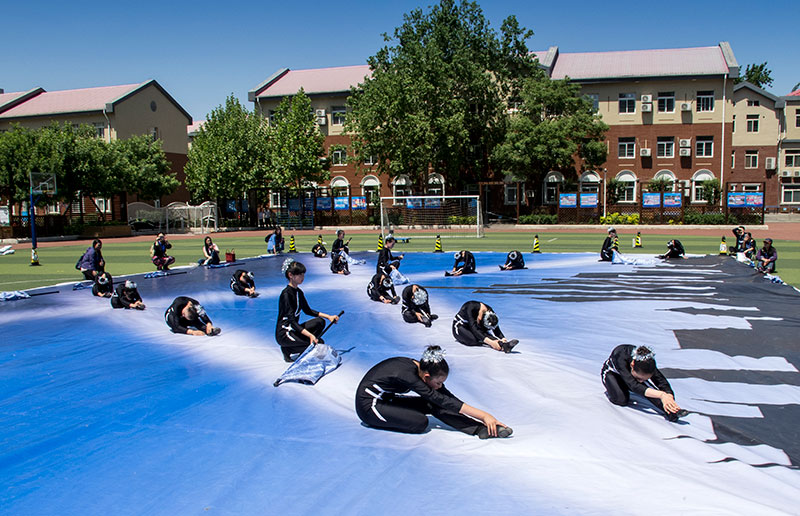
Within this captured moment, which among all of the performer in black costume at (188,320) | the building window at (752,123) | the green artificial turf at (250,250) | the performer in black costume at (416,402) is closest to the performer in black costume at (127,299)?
the performer in black costume at (188,320)

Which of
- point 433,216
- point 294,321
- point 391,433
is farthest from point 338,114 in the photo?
point 391,433

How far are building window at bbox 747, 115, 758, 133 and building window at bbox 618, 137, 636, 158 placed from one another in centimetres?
1701

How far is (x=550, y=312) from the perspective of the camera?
12680mm

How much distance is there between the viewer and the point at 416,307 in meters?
11.7

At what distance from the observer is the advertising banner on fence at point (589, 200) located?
4607 centimetres

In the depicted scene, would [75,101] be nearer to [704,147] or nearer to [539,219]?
[539,219]

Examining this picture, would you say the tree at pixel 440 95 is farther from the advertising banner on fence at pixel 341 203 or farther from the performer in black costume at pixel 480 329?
the performer in black costume at pixel 480 329

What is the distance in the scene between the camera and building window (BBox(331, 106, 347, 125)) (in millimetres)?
59125

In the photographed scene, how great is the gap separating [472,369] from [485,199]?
46.9 m

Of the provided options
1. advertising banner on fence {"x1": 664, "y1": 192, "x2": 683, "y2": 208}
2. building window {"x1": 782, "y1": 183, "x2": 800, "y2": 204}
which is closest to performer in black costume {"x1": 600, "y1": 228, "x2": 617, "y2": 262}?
advertising banner on fence {"x1": 664, "y1": 192, "x2": 683, "y2": 208}

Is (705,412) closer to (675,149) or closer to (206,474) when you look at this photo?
(206,474)

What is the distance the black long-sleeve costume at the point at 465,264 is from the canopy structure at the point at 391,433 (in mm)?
5927

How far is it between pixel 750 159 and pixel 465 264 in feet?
175

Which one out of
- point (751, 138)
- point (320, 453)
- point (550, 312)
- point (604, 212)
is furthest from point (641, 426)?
point (751, 138)
